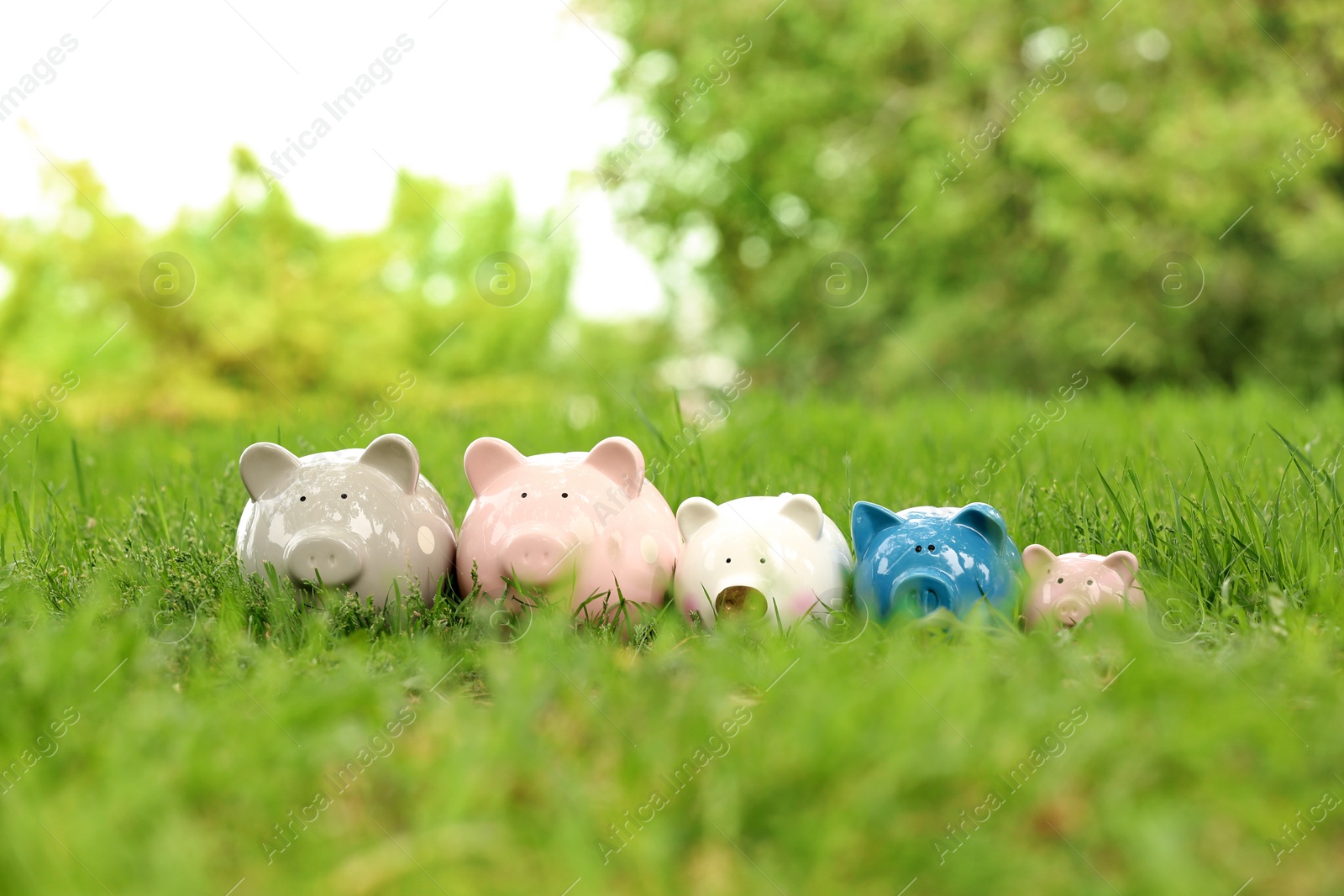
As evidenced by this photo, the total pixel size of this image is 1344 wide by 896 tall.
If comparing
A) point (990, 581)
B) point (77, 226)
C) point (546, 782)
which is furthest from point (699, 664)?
point (77, 226)

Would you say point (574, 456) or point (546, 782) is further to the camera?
point (574, 456)

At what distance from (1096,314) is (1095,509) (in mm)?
8250

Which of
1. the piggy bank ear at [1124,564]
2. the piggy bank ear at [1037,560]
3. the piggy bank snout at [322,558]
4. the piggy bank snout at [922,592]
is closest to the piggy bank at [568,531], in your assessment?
the piggy bank snout at [322,558]

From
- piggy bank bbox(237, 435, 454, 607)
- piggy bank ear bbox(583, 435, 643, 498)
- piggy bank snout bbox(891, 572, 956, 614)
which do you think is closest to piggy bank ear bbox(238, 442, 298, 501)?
piggy bank bbox(237, 435, 454, 607)

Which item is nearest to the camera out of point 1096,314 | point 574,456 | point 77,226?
point 574,456

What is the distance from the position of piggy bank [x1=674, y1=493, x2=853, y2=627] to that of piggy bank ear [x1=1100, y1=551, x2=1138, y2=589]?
67 cm

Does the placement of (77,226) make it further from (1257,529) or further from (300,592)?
(1257,529)

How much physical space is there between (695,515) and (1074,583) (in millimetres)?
991

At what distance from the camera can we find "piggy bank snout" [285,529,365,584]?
2.58 m

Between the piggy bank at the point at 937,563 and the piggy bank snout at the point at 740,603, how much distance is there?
29 centimetres

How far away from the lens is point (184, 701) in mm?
2016

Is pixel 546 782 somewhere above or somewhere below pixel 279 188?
below

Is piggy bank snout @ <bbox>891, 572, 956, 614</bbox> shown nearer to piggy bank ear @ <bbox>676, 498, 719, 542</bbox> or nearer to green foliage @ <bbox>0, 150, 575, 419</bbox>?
piggy bank ear @ <bbox>676, 498, 719, 542</bbox>

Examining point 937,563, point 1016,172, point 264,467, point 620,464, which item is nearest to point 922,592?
point 937,563
